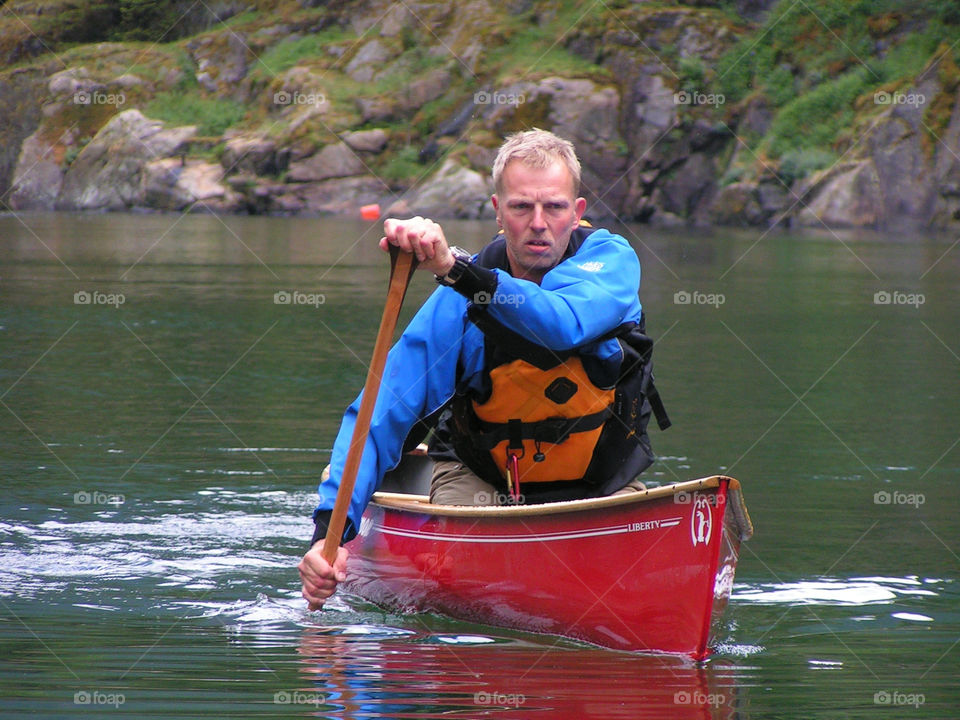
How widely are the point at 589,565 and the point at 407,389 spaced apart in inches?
33.3

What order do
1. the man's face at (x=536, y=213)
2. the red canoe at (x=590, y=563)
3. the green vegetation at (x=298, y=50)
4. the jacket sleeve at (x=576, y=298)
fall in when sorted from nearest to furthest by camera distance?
the jacket sleeve at (x=576, y=298), the red canoe at (x=590, y=563), the man's face at (x=536, y=213), the green vegetation at (x=298, y=50)

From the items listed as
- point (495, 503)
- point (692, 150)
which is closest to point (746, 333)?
point (495, 503)

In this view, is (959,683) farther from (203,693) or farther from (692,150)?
(692,150)

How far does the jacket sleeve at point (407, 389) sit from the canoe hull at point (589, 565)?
0.39m

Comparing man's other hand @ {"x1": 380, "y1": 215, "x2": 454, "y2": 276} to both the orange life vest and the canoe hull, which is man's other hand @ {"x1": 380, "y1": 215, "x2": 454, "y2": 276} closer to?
the orange life vest

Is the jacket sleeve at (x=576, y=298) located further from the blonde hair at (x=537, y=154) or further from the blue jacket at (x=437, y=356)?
the blonde hair at (x=537, y=154)

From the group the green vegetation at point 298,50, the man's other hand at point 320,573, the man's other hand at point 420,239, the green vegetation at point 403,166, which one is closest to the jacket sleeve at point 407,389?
the man's other hand at point 320,573

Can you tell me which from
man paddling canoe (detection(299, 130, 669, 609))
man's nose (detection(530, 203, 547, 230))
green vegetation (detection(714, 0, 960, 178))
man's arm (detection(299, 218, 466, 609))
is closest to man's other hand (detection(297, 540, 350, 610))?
man paddling canoe (detection(299, 130, 669, 609))

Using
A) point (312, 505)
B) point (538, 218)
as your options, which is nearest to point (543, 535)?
point (538, 218)

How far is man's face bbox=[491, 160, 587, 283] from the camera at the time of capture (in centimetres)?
432

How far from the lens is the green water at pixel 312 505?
13.5 feet

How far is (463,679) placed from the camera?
13.8ft

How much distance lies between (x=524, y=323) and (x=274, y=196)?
138ft

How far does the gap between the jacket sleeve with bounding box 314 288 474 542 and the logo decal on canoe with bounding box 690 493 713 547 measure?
93 centimetres
